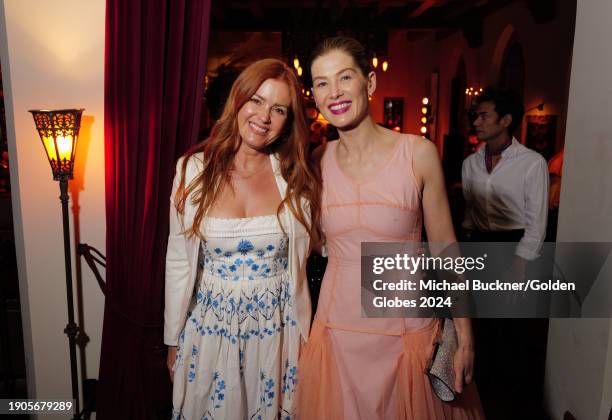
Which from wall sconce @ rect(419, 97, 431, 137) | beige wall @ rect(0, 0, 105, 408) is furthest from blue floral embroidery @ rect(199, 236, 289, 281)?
wall sconce @ rect(419, 97, 431, 137)

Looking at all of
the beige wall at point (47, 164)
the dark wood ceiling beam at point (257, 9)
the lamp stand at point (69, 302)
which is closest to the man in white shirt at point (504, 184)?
the beige wall at point (47, 164)

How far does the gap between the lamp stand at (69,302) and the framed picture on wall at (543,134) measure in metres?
5.87

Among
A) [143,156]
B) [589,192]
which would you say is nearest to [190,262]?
[143,156]

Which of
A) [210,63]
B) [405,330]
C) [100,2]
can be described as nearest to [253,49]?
[210,63]

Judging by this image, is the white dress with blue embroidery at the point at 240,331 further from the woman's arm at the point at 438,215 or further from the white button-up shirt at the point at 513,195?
the white button-up shirt at the point at 513,195

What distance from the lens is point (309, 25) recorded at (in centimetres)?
844

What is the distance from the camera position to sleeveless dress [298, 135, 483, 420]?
5.67ft

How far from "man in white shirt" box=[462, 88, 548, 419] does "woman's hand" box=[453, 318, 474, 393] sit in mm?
1273

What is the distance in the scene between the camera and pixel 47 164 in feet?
7.47

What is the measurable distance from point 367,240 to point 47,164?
1435 mm

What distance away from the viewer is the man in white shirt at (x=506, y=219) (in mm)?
2912

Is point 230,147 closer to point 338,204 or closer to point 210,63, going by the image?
point 338,204

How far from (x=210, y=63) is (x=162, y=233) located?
1035 centimetres

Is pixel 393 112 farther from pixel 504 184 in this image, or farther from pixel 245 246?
pixel 245 246
